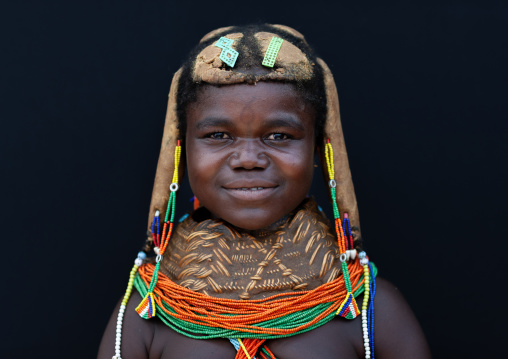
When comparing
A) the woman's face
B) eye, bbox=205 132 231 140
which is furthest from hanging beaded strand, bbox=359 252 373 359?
eye, bbox=205 132 231 140

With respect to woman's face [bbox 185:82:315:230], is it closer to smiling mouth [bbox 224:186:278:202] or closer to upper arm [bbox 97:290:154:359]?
smiling mouth [bbox 224:186:278:202]

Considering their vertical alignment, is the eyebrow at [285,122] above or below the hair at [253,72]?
below

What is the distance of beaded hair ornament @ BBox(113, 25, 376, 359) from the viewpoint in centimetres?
194

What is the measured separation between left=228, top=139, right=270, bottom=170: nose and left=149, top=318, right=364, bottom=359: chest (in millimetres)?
495

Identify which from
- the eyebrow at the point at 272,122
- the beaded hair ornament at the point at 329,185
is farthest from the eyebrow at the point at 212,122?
the beaded hair ornament at the point at 329,185
